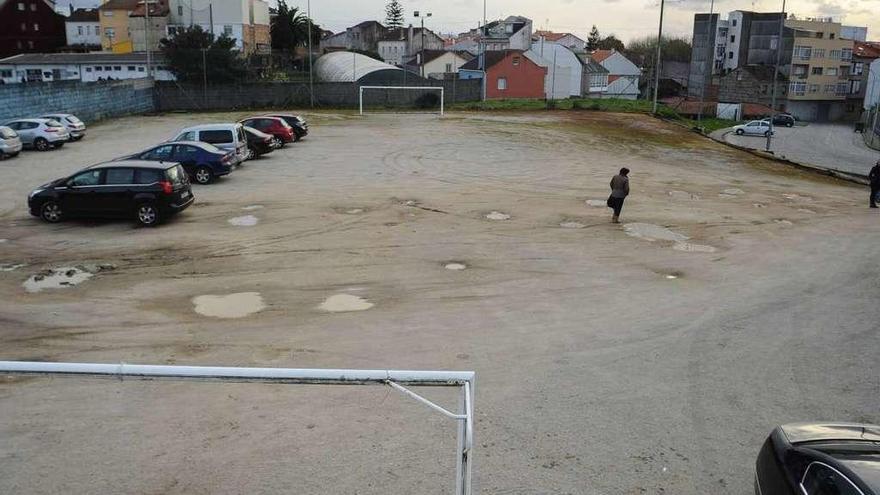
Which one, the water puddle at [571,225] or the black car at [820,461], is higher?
the black car at [820,461]

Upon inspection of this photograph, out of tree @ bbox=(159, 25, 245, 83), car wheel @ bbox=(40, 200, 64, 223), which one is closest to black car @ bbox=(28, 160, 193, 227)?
car wheel @ bbox=(40, 200, 64, 223)

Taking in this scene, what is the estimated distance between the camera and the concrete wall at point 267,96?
161ft

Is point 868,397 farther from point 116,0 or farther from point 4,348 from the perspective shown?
point 116,0

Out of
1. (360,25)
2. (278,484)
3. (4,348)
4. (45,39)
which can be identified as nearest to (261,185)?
(4,348)

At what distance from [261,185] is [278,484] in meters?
16.8

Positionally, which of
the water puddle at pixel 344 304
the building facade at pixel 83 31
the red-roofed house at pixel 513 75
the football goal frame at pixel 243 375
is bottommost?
the water puddle at pixel 344 304

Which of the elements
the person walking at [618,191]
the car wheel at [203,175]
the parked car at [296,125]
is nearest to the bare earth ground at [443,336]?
the car wheel at [203,175]

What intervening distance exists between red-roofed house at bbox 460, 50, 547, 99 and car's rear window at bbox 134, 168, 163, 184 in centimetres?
4895

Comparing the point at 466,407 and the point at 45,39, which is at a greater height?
the point at 45,39

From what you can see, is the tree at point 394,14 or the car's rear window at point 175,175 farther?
the tree at point 394,14

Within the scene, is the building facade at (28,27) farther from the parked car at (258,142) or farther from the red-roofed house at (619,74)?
the parked car at (258,142)

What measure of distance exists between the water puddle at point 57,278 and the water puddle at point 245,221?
433 cm

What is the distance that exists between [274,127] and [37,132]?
9.41 m

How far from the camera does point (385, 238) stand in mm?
16109
